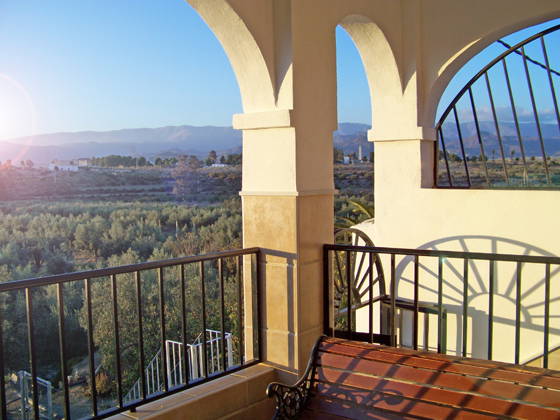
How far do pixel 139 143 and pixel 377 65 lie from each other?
61.6ft

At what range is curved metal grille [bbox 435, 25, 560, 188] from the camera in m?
4.89

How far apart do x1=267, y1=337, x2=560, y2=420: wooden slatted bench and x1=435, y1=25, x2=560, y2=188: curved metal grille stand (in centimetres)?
322

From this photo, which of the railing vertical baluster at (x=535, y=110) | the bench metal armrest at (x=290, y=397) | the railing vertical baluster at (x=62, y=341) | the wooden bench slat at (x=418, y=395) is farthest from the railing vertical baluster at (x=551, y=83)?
the railing vertical baluster at (x=62, y=341)

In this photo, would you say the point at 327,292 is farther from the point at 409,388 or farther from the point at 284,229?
the point at 409,388

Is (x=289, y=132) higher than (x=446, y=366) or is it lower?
higher

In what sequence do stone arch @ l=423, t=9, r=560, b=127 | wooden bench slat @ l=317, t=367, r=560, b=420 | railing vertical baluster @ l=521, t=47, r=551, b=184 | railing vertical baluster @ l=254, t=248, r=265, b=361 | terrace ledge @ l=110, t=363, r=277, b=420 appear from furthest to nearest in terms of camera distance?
railing vertical baluster @ l=521, t=47, r=551, b=184 < stone arch @ l=423, t=9, r=560, b=127 < railing vertical baluster @ l=254, t=248, r=265, b=361 < terrace ledge @ l=110, t=363, r=277, b=420 < wooden bench slat @ l=317, t=367, r=560, b=420

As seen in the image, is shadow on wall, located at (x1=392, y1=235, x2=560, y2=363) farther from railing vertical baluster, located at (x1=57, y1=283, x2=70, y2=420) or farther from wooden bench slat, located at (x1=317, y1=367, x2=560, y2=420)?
railing vertical baluster, located at (x1=57, y1=283, x2=70, y2=420)

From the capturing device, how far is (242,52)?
306cm

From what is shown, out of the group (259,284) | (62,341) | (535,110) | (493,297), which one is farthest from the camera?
(535,110)

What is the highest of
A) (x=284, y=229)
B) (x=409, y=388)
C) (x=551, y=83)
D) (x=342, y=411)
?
(x=551, y=83)

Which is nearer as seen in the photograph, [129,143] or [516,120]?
[516,120]

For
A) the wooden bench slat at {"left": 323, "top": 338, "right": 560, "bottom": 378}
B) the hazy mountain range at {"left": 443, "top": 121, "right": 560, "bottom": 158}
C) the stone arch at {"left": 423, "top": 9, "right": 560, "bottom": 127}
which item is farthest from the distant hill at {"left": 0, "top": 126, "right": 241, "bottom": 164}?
the wooden bench slat at {"left": 323, "top": 338, "right": 560, "bottom": 378}

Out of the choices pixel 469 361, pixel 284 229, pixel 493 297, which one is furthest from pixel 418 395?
pixel 493 297

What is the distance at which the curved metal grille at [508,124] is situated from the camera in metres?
4.89
